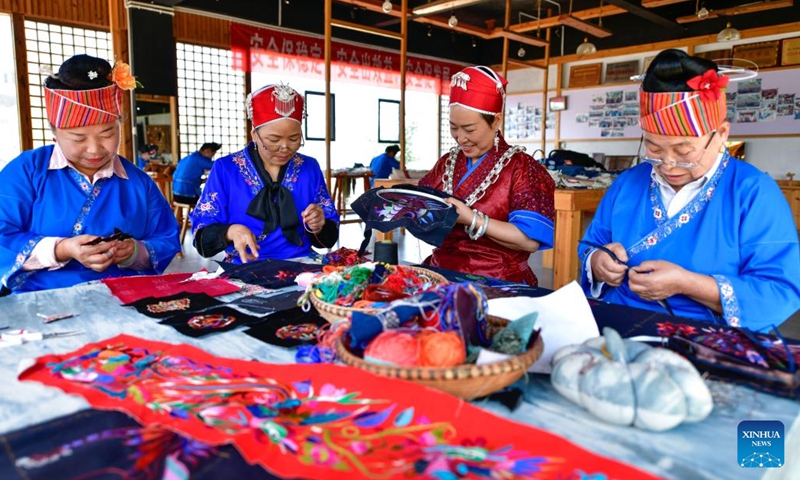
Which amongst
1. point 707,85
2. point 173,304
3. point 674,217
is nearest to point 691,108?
point 707,85

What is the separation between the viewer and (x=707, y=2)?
9453 mm

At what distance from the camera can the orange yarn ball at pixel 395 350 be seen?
84cm

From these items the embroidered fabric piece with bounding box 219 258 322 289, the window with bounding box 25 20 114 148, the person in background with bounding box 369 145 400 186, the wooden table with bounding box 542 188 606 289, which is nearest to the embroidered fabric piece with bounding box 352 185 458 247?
the embroidered fabric piece with bounding box 219 258 322 289

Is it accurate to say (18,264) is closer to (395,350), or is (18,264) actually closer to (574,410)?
(395,350)

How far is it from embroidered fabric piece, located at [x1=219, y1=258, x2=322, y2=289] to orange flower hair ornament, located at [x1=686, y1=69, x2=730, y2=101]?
125 cm

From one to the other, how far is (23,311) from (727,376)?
1639mm

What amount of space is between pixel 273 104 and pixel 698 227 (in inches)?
63.1

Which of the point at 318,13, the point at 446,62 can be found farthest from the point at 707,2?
the point at 318,13

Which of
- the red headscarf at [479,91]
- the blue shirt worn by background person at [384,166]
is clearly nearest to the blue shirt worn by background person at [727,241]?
the red headscarf at [479,91]

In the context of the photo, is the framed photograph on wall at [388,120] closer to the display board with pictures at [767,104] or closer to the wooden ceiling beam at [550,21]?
the wooden ceiling beam at [550,21]

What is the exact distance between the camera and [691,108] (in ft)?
4.66

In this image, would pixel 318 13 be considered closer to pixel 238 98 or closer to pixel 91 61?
pixel 238 98

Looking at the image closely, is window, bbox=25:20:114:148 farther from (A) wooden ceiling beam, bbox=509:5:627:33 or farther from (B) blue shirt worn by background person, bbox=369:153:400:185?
(A) wooden ceiling beam, bbox=509:5:627:33

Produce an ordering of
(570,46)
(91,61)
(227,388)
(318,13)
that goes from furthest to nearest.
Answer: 1. (570,46)
2. (318,13)
3. (91,61)
4. (227,388)
